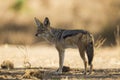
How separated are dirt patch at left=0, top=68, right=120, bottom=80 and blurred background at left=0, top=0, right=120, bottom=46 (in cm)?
1095

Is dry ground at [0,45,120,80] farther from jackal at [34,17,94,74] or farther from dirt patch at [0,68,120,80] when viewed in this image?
jackal at [34,17,94,74]

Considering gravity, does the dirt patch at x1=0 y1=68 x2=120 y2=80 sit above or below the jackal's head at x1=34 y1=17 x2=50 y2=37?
below

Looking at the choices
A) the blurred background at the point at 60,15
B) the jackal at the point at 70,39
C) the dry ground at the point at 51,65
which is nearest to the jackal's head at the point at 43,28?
the jackal at the point at 70,39

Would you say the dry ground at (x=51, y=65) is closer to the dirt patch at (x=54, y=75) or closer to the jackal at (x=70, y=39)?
the dirt patch at (x=54, y=75)

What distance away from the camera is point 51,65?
61.2ft

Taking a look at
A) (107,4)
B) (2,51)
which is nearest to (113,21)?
(107,4)

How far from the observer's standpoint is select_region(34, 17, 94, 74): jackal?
53.3 feet

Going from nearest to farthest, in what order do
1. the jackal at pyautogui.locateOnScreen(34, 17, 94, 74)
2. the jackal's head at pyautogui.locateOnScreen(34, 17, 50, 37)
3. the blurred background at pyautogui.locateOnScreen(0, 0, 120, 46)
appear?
1. the jackal at pyautogui.locateOnScreen(34, 17, 94, 74)
2. the jackal's head at pyautogui.locateOnScreen(34, 17, 50, 37)
3. the blurred background at pyautogui.locateOnScreen(0, 0, 120, 46)

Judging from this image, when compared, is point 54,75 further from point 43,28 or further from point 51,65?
point 51,65

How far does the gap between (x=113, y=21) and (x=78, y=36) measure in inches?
559

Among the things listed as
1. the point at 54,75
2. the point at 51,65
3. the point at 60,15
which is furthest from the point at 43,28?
the point at 60,15

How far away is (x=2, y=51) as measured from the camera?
21.9 m

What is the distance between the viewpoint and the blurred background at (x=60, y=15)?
29.2m

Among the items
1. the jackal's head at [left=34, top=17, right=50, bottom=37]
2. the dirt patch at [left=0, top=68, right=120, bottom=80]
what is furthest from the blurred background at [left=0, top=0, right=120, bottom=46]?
the dirt patch at [left=0, top=68, right=120, bottom=80]
